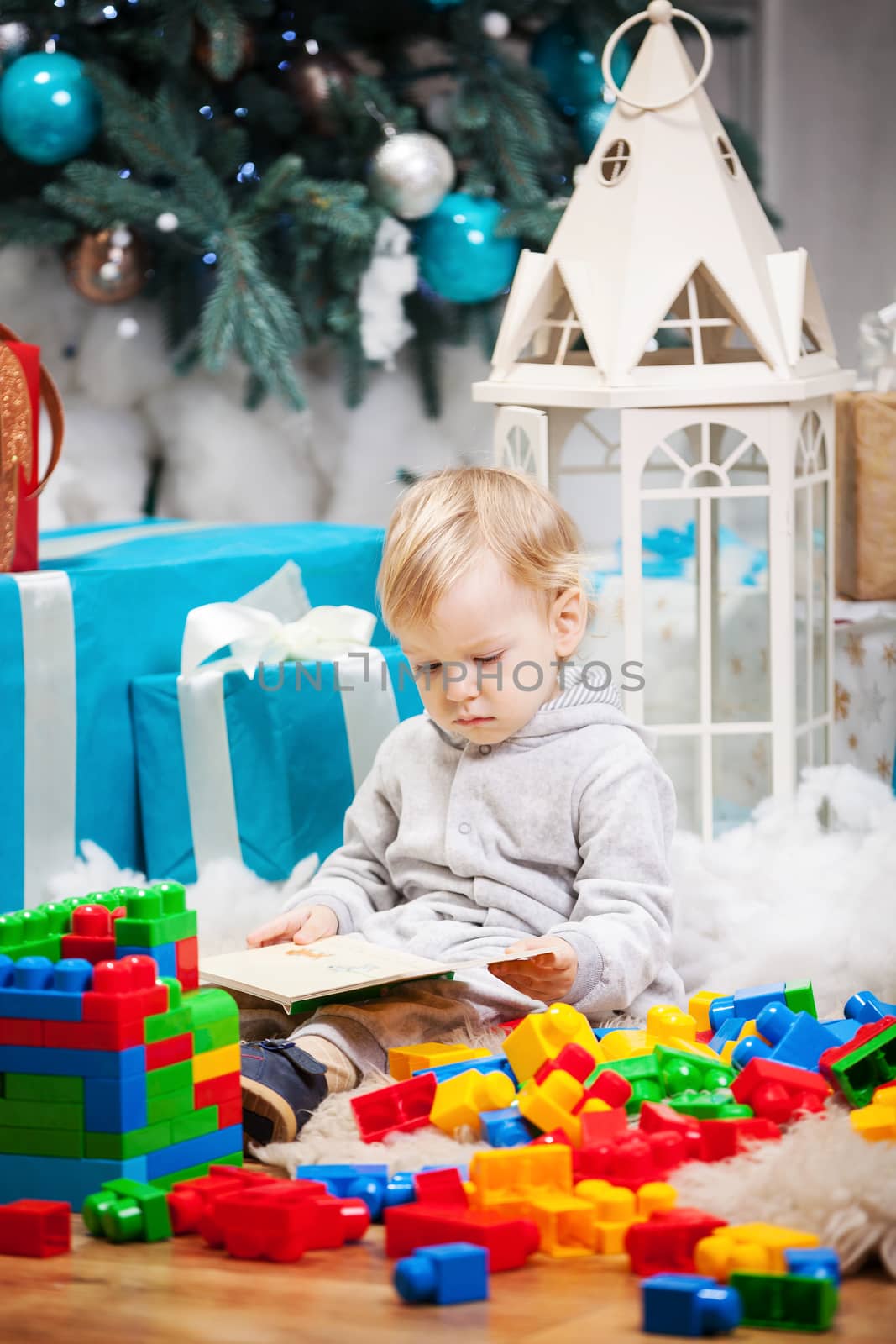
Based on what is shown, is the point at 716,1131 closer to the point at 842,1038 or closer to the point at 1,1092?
the point at 842,1038

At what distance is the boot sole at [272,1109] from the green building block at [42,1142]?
16 cm

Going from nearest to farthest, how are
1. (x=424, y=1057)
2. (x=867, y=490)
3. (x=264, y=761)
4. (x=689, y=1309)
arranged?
(x=689, y=1309)
(x=424, y=1057)
(x=264, y=761)
(x=867, y=490)

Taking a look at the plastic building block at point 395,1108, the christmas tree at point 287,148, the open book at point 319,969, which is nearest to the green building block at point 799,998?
the open book at point 319,969

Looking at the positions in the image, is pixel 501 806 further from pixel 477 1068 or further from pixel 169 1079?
pixel 169 1079

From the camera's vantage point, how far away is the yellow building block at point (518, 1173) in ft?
3.28

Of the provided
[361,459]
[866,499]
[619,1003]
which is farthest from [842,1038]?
[361,459]

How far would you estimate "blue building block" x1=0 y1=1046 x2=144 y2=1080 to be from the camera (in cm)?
102

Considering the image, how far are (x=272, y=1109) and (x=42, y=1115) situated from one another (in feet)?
0.62

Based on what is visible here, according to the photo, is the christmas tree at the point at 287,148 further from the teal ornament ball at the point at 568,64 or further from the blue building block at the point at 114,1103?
the blue building block at the point at 114,1103

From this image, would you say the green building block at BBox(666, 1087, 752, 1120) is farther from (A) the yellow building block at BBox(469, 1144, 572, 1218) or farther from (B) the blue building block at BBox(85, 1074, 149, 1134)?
(B) the blue building block at BBox(85, 1074, 149, 1134)

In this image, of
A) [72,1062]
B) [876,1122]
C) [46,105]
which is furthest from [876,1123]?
[46,105]

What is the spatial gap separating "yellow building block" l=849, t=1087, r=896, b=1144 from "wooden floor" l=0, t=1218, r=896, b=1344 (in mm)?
162

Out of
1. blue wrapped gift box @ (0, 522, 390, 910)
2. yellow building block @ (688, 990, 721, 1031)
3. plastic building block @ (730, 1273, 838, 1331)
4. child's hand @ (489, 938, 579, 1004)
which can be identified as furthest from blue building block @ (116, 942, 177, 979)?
blue wrapped gift box @ (0, 522, 390, 910)

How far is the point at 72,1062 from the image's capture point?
1030mm
